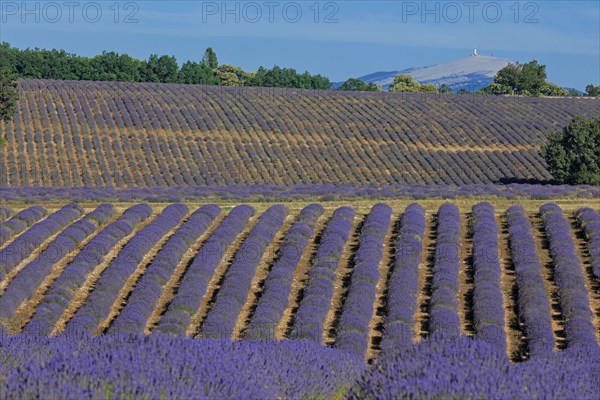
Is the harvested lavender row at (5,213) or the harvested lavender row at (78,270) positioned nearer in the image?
the harvested lavender row at (78,270)

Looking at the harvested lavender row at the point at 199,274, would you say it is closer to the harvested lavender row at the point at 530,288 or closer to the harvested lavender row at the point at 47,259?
the harvested lavender row at the point at 47,259

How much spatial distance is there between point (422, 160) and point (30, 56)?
4824 cm

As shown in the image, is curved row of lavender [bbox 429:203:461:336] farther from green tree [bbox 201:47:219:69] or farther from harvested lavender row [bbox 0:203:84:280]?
green tree [bbox 201:47:219:69]

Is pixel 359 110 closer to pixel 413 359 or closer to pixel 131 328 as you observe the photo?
pixel 131 328

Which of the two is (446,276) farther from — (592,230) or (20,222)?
(20,222)

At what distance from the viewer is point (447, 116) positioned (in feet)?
223

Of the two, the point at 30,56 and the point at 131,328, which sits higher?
the point at 30,56

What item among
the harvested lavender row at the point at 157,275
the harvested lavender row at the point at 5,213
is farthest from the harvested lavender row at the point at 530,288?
the harvested lavender row at the point at 5,213

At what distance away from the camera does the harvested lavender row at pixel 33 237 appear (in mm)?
22017

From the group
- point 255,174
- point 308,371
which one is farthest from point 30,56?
point 308,371

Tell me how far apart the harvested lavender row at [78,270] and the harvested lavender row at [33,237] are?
49.5 inches

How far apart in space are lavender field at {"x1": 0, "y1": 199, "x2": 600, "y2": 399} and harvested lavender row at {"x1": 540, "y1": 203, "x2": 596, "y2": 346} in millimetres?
59

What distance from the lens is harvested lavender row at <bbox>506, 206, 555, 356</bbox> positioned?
17156 millimetres

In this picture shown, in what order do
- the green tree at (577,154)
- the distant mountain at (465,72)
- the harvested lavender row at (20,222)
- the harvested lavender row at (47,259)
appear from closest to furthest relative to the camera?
the harvested lavender row at (47,259) < the harvested lavender row at (20,222) < the green tree at (577,154) < the distant mountain at (465,72)
